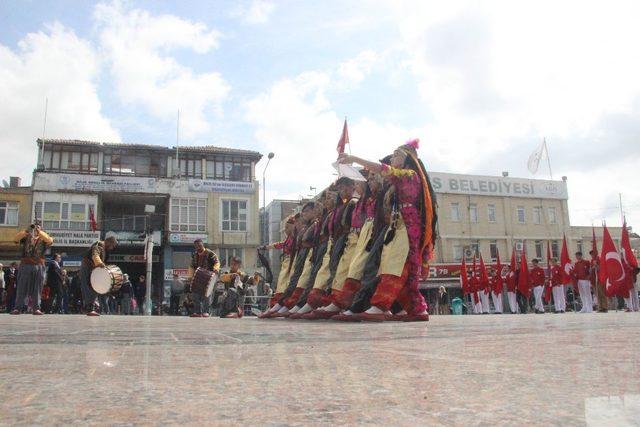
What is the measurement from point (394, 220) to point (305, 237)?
9.80 ft

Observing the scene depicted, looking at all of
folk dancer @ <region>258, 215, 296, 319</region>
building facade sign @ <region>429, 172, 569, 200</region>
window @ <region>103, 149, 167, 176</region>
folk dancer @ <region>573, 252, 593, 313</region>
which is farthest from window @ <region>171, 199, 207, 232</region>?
folk dancer @ <region>258, 215, 296, 319</region>

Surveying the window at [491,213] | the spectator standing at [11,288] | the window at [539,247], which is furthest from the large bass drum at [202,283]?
the window at [539,247]

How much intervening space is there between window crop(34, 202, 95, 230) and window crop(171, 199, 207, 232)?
16.4 feet

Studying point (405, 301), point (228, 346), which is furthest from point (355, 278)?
point (228, 346)

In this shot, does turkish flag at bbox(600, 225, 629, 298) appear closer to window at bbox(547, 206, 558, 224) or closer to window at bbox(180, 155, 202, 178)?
window at bbox(180, 155, 202, 178)

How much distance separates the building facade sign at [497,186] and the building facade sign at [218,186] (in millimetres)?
12990

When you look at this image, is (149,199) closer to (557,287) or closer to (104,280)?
(557,287)

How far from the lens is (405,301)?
5914mm

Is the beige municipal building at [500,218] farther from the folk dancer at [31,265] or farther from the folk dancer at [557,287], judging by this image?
the folk dancer at [31,265]

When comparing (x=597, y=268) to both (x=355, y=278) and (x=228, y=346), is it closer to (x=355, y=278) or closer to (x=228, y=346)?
(x=355, y=278)

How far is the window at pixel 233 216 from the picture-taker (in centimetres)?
3653

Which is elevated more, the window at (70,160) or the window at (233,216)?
the window at (70,160)

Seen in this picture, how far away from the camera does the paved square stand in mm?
937

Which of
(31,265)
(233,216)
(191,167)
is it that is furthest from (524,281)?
(191,167)
